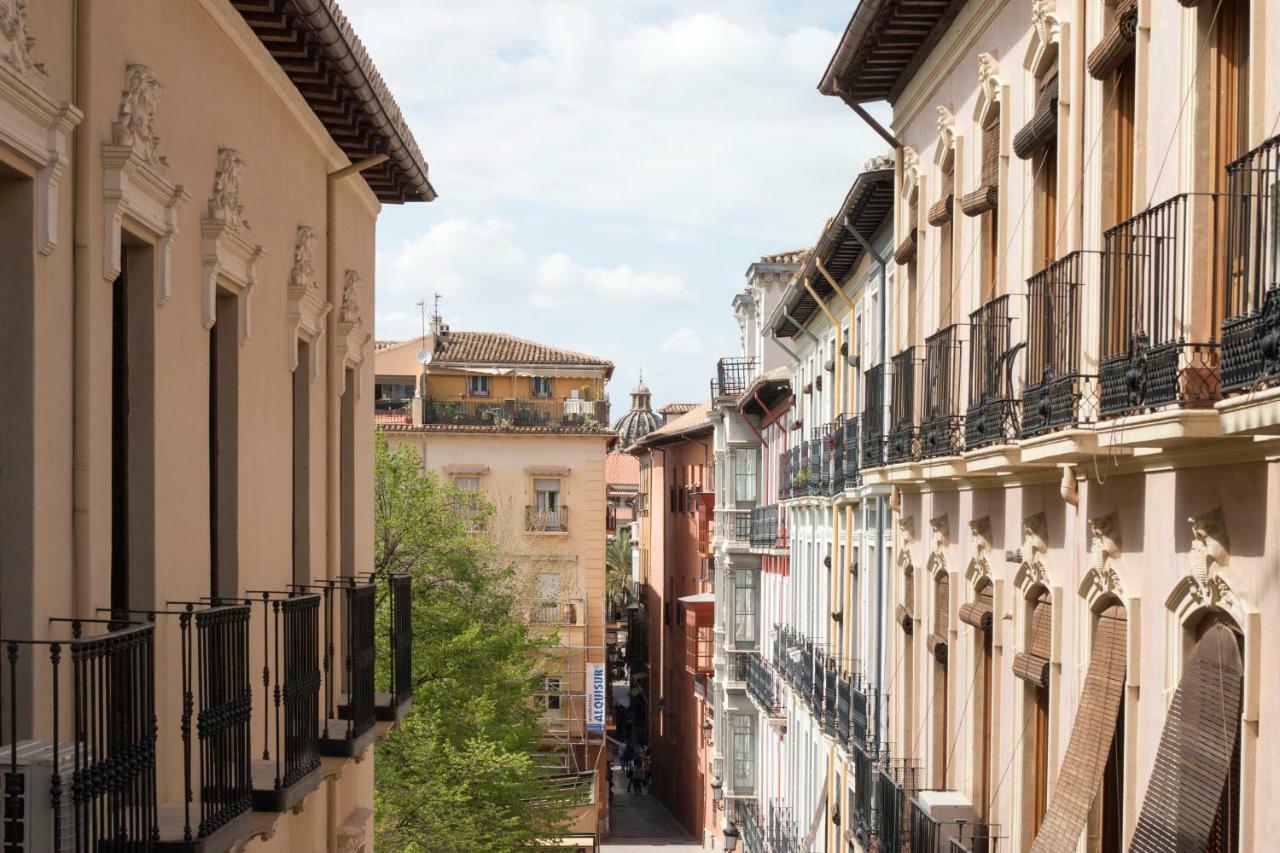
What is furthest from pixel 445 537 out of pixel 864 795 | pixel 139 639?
pixel 139 639

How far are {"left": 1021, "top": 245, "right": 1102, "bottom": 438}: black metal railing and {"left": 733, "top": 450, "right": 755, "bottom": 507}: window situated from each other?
37.5 metres

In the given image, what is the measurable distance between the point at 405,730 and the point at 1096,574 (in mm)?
24280

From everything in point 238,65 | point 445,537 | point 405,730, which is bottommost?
point 405,730

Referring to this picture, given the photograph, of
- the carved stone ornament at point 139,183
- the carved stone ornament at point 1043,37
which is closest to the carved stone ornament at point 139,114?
the carved stone ornament at point 139,183

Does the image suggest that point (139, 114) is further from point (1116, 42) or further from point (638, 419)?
point (638, 419)

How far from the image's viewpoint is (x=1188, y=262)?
8.62 metres

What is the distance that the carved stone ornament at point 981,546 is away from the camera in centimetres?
1450

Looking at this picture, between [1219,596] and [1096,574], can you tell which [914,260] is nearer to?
[1096,574]

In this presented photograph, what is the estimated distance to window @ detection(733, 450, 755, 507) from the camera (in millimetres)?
49344

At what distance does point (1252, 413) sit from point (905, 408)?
9512 millimetres

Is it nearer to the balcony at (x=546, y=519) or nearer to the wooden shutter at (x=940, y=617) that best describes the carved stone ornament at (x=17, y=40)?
the wooden shutter at (x=940, y=617)

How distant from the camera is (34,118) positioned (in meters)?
7.68

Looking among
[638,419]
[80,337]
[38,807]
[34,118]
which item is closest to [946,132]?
[80,337]

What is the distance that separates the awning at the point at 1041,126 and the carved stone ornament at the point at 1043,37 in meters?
0.12
